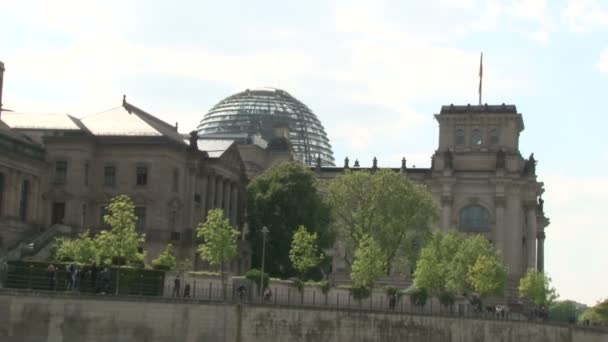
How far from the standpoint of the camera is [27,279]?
6419 cm

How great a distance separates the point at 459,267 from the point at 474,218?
127ft

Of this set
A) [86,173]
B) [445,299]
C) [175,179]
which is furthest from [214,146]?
[445,299]

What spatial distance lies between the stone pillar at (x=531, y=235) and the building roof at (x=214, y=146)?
153 ft

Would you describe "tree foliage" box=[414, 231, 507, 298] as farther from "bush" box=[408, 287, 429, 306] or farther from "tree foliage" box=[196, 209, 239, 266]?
"tree foliage" box=[196, 209, 239, 266]

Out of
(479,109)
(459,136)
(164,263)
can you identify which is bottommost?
(164,263)

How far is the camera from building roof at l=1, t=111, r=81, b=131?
11044 cm

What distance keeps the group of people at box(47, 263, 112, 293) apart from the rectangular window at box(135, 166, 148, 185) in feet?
138

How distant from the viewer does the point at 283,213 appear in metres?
117

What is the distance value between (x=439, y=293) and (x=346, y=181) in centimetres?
2111

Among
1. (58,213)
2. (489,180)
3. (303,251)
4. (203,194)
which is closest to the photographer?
(303,251)

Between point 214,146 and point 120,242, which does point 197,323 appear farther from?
point 214,146

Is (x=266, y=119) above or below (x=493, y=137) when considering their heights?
above

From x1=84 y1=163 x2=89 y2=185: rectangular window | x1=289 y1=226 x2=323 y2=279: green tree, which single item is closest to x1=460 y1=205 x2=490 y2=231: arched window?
x1=289 y1=226 x2=323 y2=279: green tree

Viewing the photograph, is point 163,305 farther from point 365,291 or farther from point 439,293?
point 439,293
